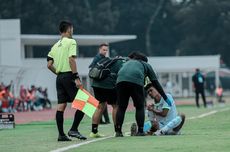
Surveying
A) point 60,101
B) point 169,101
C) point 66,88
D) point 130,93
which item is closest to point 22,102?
point 169,101

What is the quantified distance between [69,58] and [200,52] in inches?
3199

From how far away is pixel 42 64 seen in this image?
61.8 m

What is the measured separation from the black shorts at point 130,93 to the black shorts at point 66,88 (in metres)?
1.07

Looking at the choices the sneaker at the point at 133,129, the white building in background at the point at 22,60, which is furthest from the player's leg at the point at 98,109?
the white building in background at the point at 22,60

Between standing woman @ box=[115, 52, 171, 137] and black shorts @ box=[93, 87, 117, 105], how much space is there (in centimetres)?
48

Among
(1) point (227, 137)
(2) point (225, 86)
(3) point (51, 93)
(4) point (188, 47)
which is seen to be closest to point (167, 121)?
(1) point (227, 137)

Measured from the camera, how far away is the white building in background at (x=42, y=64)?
173ft

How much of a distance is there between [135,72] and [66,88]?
141cm

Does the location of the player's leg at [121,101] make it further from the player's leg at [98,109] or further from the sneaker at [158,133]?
the sneaker at [158,133]

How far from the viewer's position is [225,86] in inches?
3403

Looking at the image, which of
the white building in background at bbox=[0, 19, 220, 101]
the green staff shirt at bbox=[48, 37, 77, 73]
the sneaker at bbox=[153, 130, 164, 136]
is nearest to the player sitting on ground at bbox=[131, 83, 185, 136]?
the sneaker at bbox=[153, 130, 164, 136]

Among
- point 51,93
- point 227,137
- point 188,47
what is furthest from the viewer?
point 188,47

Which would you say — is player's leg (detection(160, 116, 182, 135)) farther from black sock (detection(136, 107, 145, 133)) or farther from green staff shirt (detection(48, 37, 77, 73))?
green staff shirt (detection(48, 37, 77, 73))

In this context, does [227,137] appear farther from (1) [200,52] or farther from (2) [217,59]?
(1) [200,52]
